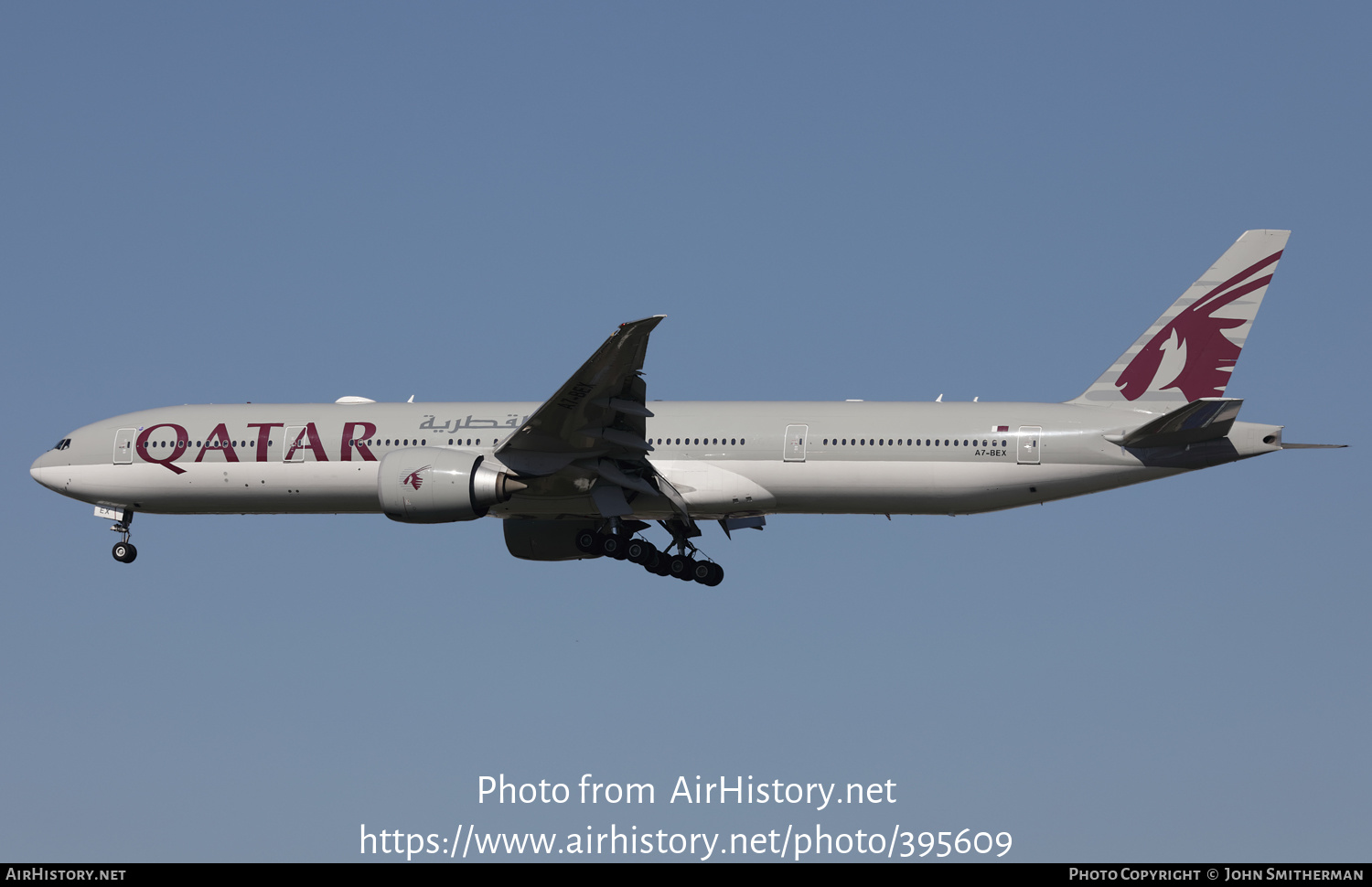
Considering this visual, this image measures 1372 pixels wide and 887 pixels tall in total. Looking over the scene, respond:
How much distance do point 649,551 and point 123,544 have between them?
13.6m

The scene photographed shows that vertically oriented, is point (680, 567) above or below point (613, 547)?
below

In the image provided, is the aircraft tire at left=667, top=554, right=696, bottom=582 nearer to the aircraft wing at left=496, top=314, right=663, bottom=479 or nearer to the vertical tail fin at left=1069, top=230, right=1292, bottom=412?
the aircraft wing at left=496, top=314, right=663, bottom=479

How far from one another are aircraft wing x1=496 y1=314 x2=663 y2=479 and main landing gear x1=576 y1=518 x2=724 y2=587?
2.49 m

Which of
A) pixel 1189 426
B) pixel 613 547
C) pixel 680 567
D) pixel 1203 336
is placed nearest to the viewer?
pixel 1189 426

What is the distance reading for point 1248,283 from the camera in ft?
114

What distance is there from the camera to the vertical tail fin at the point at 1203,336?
114ft

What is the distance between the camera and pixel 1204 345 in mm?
34750

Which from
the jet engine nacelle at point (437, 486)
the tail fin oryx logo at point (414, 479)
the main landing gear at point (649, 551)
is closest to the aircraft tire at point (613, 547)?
the main landing gear at point (649, 551)

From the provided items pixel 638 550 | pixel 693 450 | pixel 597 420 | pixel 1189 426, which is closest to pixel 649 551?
pixel 638 550

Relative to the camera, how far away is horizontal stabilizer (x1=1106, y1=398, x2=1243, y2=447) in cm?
3183

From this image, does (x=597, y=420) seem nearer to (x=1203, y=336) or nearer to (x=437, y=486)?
(x=437, y=486)

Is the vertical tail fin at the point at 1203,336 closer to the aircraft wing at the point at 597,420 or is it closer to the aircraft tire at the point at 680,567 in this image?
the aircraft tire at the point at 680,567

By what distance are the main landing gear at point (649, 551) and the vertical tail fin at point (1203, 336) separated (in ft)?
32.7

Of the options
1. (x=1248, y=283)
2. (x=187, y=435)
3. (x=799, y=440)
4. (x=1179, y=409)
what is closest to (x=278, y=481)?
(x=187, y=435)
